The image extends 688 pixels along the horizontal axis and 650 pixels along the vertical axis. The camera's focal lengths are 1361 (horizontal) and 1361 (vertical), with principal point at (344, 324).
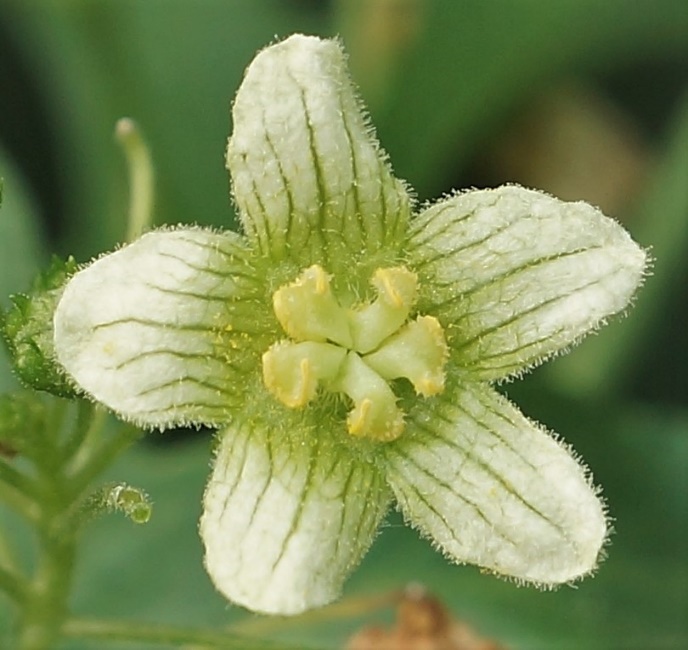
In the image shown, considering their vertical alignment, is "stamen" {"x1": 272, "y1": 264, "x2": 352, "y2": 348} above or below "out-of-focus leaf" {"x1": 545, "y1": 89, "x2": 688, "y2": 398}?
below

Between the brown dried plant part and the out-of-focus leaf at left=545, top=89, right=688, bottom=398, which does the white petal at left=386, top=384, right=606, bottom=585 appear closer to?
the brown dried plant part

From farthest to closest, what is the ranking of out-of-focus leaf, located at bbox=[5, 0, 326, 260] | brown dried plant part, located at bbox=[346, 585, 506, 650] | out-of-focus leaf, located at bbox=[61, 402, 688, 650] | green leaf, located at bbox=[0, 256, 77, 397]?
out-of-focus leaf, located at bbox=[5, 0, 326, 260]
out-of-focus leaf, located at bbox=[61, 402, 688, 650]
brown dried plant part, located at bbox=[346, 585, 506, 650]
green leaf, located at bbox=[0, 256, 77, 397]

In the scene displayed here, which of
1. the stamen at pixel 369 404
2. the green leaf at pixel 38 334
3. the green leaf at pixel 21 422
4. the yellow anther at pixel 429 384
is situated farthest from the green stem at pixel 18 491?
the yellow anther at pixel 429 384

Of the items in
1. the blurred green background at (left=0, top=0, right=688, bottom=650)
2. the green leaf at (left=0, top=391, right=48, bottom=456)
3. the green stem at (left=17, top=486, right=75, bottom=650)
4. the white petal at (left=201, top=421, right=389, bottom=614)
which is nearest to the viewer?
the white petal at (left=201, top=421, right=389, bottom=614)

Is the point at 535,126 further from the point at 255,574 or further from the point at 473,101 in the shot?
the point at 255,574

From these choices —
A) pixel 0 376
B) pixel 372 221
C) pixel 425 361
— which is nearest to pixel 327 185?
pixel 372 221

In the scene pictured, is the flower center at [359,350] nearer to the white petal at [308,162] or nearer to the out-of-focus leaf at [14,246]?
the white petal at [308,162]

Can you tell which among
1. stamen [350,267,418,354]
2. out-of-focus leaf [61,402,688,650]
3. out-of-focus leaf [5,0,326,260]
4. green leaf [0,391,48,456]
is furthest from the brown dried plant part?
out-of-focus leaf [5,0,326,260]
